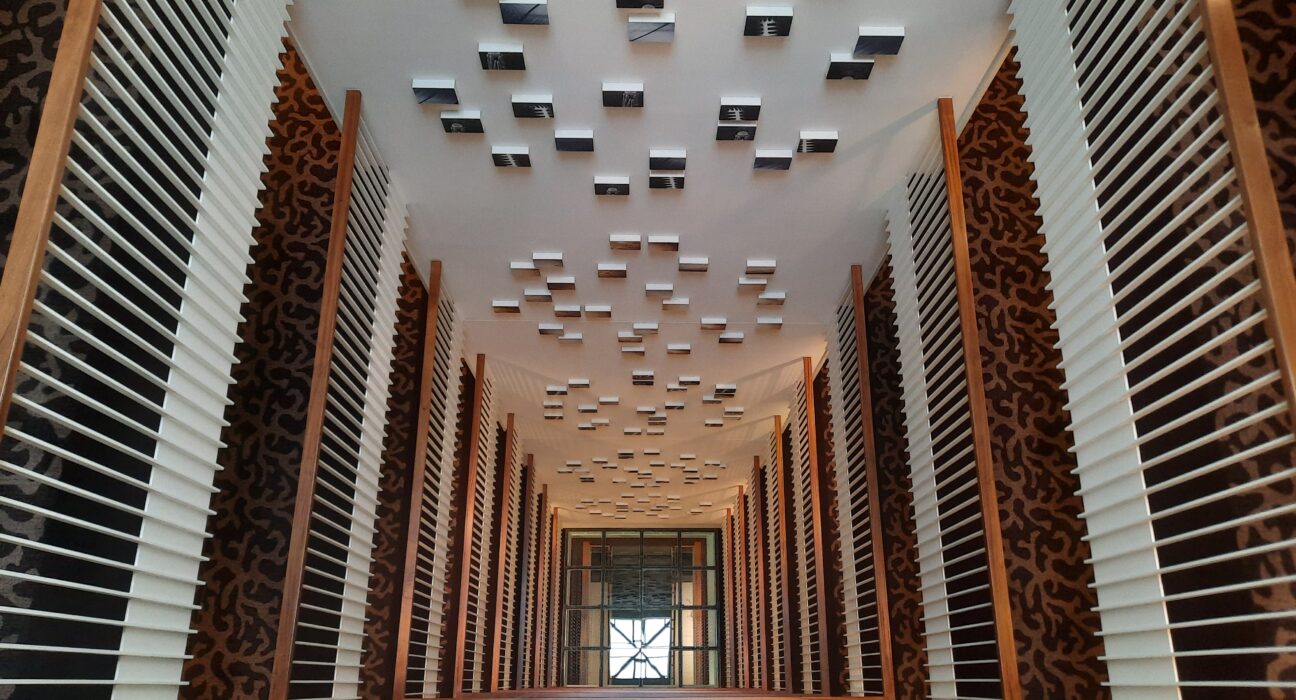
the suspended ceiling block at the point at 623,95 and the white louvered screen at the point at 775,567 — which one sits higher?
the suspended ceiling block at the point at 623,95

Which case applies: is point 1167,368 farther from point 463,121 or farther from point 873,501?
point 463,121

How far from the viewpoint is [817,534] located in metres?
8.54

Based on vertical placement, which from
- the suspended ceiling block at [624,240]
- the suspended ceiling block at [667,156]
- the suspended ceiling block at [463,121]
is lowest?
the suspended ceiling block at [624,240]

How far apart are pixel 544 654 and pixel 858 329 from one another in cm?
1114

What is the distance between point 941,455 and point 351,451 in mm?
3397

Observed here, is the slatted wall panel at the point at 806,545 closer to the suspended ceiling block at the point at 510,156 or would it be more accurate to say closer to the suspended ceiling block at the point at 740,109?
the suspended ceiling block at the point at 740,109

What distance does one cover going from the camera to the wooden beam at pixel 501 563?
1051 centimetres

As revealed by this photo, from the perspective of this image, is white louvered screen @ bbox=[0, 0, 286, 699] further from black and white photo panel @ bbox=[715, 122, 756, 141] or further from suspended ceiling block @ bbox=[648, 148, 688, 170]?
black and white photo panel @ bbox=[715, 122, 756, 141]

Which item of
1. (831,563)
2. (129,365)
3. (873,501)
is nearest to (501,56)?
(129,365)

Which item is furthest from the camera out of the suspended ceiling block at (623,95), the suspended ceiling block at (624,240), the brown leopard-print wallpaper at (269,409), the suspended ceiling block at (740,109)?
the suspended ceiling block at (624,240)

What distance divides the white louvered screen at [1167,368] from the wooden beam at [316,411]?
352cm

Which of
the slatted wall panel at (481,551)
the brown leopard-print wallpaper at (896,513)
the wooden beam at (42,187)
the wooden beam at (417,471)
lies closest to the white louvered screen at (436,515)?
the wooden beam at (417,471)

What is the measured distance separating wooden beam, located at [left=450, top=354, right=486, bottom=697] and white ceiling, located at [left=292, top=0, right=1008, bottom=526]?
0.47 meters

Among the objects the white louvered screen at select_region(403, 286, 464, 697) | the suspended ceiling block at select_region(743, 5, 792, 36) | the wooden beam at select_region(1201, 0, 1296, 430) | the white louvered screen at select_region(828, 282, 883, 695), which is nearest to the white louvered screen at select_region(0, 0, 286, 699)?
the suspended ceiling block at select_region(743, 5, 792, 36)
